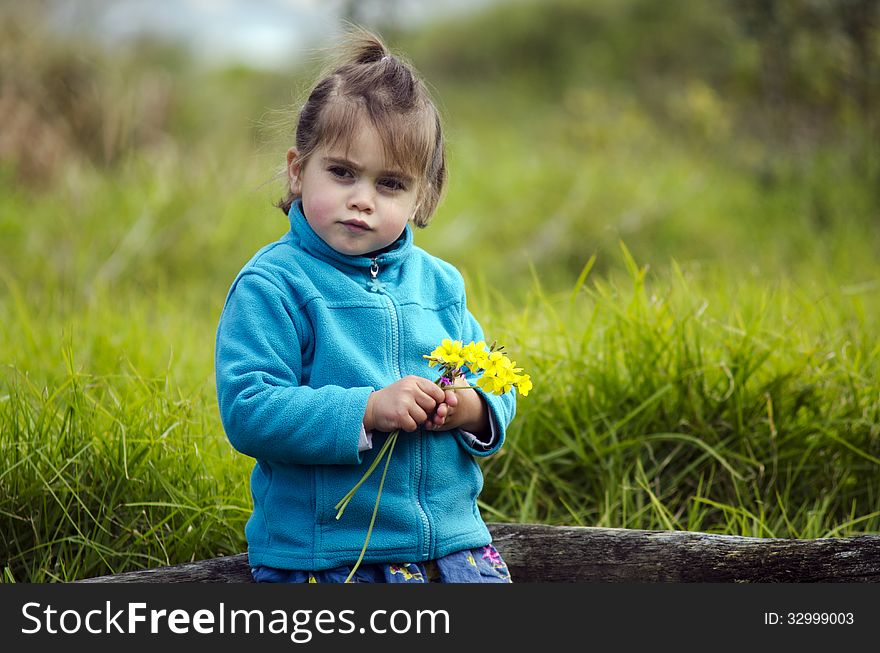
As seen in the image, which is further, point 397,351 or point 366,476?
point 397,351

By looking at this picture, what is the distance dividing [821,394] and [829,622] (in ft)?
3.67

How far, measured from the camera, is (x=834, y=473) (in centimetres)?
296

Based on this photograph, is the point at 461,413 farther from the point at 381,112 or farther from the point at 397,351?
the point at 381,112

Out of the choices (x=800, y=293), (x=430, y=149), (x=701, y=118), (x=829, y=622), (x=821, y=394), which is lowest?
(x=829, y=622)

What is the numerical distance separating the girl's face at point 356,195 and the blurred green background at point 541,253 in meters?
0.32

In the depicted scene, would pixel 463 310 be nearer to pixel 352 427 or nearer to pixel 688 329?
pixel 352 427

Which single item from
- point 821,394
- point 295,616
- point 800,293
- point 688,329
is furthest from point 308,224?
point 800,293

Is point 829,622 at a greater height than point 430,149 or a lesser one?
lesser

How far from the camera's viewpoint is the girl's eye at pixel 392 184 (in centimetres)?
208

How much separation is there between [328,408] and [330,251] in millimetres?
366

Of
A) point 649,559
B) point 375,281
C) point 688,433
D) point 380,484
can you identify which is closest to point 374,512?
point 380,484

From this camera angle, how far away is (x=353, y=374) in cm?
200

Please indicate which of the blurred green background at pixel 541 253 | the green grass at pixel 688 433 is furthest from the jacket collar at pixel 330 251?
the green grass at pixel 688 433

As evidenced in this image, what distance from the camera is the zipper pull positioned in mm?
2105
